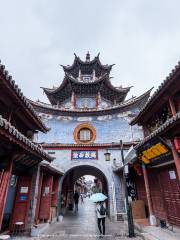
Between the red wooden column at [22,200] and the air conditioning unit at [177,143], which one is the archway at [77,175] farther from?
the air conditioning unit at [177,143]

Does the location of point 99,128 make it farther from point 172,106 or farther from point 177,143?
point 177,143

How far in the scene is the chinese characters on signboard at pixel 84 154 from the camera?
45.0 ft

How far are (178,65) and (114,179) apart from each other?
9866 millimetres

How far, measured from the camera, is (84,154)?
45.3ft

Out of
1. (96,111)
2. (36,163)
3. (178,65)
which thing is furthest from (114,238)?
(96,111)

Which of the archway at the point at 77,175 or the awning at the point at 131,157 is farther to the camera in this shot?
the archway at the point at 77,175

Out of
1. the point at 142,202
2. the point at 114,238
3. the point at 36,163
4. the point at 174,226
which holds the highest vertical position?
the point at 36,163

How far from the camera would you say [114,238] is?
6961 mm

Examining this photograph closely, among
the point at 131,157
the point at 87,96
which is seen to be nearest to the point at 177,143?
the point at 131,157

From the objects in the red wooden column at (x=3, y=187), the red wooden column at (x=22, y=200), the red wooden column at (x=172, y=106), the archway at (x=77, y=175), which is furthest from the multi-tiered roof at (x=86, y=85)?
the red wooden column at (x=3, y=187)

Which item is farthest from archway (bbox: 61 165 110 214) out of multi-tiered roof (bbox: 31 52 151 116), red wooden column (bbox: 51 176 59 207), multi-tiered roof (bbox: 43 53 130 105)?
multi-tiered roof (bbox: 43 53 130 105)

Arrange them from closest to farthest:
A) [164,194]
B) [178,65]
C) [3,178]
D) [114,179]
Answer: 1. [3,178]
2. [178,65]
3. [164,194]
4. [114,179]

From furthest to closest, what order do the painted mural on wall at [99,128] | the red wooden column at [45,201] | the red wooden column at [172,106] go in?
the painted mural on wall at [99,128], the red wooden column at [45,201], the red wooden column at [172,106]

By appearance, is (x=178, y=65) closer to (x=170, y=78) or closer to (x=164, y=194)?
(x=170, y=78)
